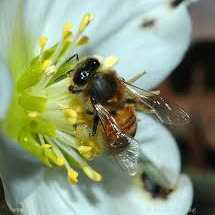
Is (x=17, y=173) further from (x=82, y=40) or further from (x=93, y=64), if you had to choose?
(x=82, y=40)

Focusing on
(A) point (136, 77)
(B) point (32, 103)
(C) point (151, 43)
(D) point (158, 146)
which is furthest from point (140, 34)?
(B) point (32, 103)

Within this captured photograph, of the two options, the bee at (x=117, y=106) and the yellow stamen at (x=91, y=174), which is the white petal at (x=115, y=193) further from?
the bee at (x=117, y=106)

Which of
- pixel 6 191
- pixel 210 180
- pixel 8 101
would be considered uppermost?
pixel 8 101

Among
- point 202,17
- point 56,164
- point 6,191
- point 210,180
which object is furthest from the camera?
point 202,17

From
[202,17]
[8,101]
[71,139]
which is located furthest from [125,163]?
[202,17]

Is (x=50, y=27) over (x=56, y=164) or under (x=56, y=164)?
over

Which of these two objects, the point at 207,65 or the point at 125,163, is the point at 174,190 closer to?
the point at 125,163
